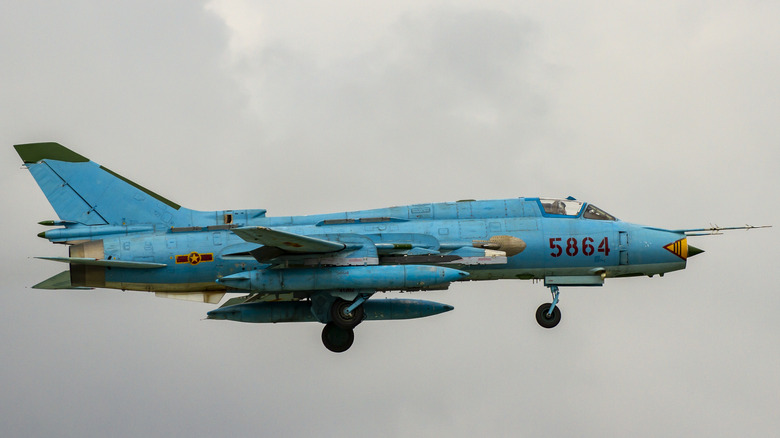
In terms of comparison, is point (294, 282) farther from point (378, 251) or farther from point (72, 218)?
point (72, 218)

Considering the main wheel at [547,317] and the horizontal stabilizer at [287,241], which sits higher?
the horizontal stabilizer at [287,241]

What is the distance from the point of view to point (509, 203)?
2972 cm

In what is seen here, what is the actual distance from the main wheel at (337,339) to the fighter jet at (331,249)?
0.10 feet

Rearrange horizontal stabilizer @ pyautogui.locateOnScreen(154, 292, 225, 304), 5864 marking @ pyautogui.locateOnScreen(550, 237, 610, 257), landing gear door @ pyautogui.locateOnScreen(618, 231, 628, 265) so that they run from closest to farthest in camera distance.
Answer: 1. horizontal stabilizer @ pyautogui.locateOnScreen(154, 292, 225, 304)
2. 5864 marking @ pyautogui.locateOnScreen(550, 237, 610, 257)
3. landing gear door @ pyautogui.locateOnScreen(618, 231, 628, 265)

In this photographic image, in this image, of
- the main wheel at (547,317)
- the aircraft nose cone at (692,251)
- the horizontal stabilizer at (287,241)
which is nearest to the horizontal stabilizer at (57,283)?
the horizontal stabilizer at (287,241)

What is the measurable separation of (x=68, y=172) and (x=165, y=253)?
347 cm

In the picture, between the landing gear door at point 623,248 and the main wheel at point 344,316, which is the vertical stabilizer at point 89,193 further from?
the landing gear door at point 623,248

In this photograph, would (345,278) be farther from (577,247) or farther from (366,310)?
(577,247)

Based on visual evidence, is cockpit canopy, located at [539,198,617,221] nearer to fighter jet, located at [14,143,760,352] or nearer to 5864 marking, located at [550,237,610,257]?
fighter jet, located at [14,143,760,352]

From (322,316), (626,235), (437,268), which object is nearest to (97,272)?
(322,316)

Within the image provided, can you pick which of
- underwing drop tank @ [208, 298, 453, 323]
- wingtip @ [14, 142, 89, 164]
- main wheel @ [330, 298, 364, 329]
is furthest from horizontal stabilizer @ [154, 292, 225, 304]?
wingtip @ [14, 142, 89, 164]

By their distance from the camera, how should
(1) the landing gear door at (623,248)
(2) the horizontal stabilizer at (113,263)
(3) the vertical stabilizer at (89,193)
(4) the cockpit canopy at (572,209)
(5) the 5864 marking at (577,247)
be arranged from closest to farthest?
1. (2) the horizontal stabilizer at (113,263)
2. (3) the vertical stabilizer at (89,193)
3. (5) the 5864 marking at (577,247)
4. (1) the landing gear door at (623,248)
5. (4) the cockpit canopy at (572,209)

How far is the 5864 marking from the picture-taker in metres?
29.3

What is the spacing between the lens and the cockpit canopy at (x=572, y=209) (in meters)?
29.8
